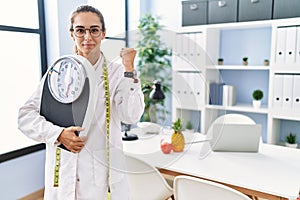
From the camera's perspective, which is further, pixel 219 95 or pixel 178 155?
pixel 219 95

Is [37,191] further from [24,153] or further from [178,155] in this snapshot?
[178,155]

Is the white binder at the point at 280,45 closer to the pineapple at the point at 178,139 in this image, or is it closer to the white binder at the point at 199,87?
the white binder at the point at 199,87

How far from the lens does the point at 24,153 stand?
243 centimetres

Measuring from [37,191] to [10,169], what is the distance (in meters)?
0.37

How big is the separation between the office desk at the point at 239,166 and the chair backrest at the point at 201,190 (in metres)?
0.19

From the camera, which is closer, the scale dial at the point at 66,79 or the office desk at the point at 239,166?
the scale dial at the point at 66,79

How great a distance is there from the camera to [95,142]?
97 centimetres

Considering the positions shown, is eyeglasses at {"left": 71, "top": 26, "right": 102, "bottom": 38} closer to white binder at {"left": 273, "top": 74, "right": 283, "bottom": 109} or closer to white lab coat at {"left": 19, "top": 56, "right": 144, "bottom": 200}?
white lab coat at {"left": 19, "top": 56, "right": 144, "bottom": 200}

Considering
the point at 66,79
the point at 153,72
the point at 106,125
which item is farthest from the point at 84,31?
the point at 153,72

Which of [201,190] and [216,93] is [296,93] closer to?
[216,93]

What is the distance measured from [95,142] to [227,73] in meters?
2.52

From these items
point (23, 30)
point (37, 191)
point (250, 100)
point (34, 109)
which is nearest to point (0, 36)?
point (23, 30)

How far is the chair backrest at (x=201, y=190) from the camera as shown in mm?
1112

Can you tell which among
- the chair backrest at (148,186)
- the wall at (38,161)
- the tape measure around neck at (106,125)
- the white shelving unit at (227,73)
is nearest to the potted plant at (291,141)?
the white shelving unit at (227,73)
